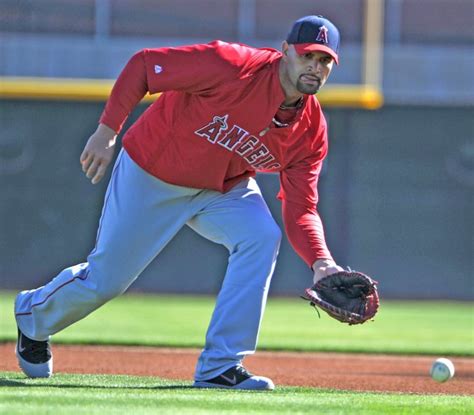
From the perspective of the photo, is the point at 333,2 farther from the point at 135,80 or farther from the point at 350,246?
the point at 135,80

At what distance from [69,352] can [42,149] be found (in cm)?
846

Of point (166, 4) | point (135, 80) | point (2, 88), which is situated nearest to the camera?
point (135, 80)

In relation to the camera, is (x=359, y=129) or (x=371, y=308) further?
(x=359, y=129)

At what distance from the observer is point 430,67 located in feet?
50.8

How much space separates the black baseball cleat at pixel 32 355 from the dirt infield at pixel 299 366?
2.19 feet

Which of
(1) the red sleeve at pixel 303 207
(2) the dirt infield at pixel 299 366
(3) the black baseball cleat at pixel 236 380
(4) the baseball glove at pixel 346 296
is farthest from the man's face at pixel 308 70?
(2) the dirt infield at pixel 299 366

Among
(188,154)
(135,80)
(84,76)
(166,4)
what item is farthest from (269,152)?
(166,4)

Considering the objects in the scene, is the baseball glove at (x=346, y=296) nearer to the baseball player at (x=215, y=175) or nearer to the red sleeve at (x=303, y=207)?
the baseball player at (x=215, y=175)

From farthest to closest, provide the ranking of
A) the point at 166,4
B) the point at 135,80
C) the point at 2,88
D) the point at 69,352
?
the point at 166,4 → the point at 2,88 → the point at 69,352 → the point at 135,80

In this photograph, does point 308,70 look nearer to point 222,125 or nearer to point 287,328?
point 222,125

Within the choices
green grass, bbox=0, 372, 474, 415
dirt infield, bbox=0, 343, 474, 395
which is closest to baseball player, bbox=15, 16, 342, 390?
green grass, bbox=0, 372, 474, 415

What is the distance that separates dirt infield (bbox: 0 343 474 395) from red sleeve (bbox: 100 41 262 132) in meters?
1.63

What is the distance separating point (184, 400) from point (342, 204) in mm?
11281

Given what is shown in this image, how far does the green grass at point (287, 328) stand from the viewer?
26.5ft
